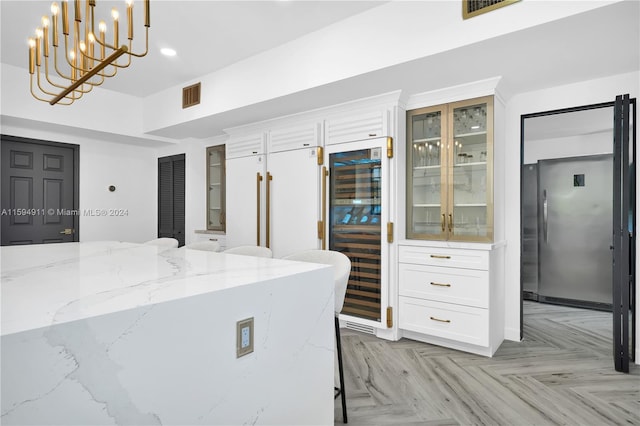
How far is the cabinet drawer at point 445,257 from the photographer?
296cm

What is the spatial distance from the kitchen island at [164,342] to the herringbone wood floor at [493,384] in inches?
36.1

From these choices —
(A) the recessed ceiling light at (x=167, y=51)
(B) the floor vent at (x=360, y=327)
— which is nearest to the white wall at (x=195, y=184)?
(A) the recessed ceiling light at (x=167, y=51)

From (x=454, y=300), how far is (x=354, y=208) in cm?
120

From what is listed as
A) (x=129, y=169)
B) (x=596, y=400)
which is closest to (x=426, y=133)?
(x=596, y=400)

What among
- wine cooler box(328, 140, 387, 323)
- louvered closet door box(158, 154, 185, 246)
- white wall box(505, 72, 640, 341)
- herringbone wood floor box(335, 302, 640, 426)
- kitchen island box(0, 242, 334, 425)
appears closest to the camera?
kitchen island box(0, 242, 334, 425)

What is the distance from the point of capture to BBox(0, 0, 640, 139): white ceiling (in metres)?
2.25

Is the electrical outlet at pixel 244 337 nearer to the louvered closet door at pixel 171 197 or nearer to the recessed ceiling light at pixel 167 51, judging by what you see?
the recessed ceiling light at pixel 167 51

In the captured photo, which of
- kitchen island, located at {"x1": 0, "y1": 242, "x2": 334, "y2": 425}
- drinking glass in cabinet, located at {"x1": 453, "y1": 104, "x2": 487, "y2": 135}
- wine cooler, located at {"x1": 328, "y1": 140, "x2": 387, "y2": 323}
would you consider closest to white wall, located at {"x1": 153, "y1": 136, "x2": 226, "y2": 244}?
wine cooler, located at {"x1": 328, "y1": 140, "x2": 387, "y2": 323}

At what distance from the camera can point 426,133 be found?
3426mm

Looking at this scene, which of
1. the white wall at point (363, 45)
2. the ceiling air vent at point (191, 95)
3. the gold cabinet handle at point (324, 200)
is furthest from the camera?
the ceiling air vent at point (191, 95)

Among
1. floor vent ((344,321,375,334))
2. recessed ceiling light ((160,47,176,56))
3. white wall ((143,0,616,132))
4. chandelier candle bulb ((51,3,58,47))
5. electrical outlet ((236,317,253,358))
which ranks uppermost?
recessed ceiling light ((160,47,176,56))

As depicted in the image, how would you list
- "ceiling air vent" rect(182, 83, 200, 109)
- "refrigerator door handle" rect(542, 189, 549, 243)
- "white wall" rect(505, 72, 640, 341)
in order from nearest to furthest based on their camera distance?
"white wall" rect(505, 72, 640, 341), "ceiling air vent" rect(182, 83, 200, 109), "refrigerator door handle" rect(542, 189, 549, 243)

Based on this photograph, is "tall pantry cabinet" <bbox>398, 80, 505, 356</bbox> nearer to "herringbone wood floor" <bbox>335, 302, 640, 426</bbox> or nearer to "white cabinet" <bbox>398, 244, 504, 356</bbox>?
→ "white cabinet" <bbox>398, 244, 504, 356</bbox>

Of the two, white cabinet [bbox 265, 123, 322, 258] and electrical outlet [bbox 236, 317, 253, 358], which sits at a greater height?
white cabinet [bbox 265, 123, 322, 258]
